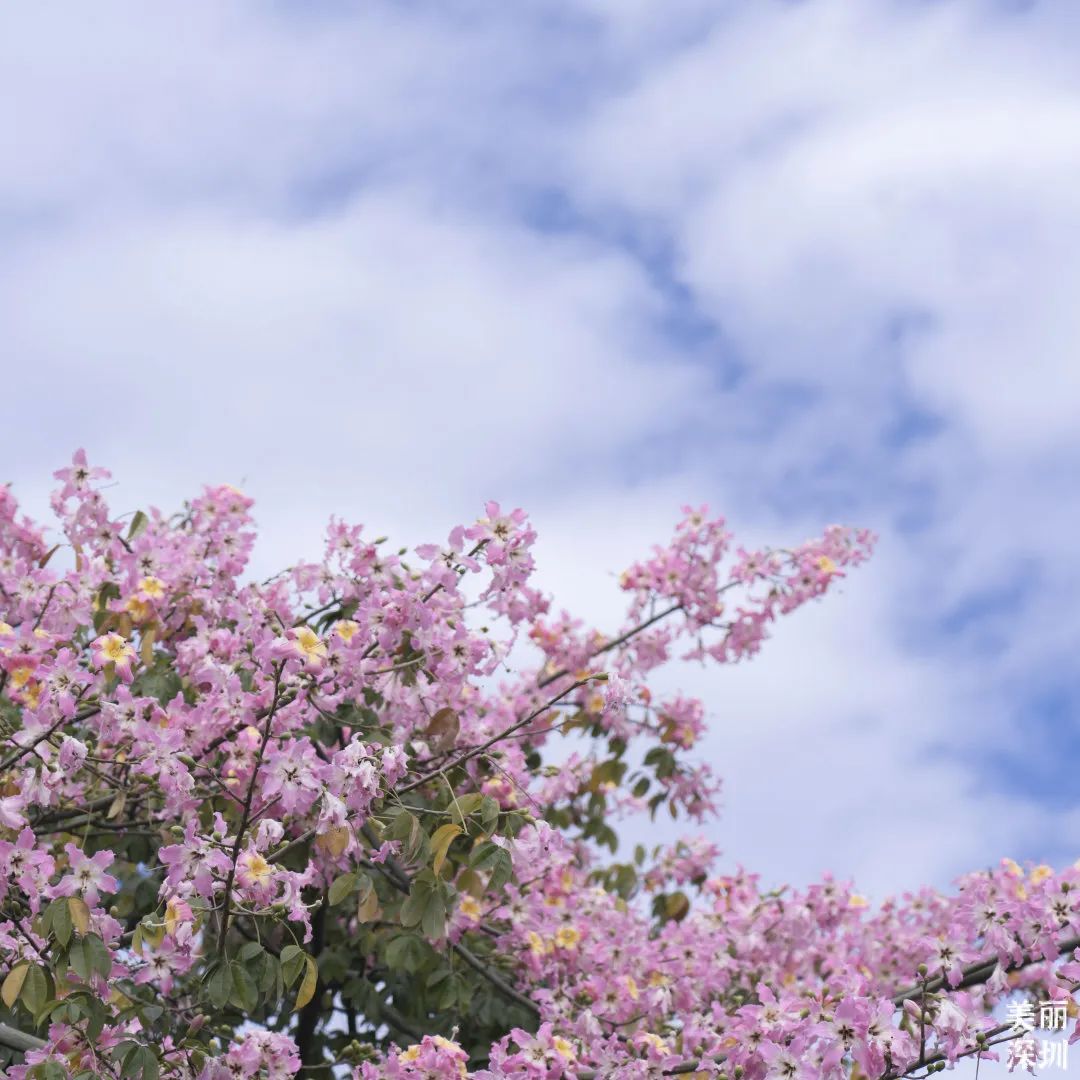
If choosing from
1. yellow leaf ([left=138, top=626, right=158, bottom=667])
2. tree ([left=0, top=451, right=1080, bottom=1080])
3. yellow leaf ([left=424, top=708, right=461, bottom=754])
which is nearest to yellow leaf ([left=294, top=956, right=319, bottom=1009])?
tree ([left=0, top=451, right=1080, bottom=1080])

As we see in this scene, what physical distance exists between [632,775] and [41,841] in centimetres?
258

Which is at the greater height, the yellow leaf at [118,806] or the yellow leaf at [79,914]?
the yellow leaf at [118,806]

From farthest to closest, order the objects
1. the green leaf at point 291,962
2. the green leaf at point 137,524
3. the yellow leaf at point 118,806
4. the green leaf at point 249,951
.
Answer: the green leaf at point 137,524, the yellow leaf at point 118,806, the green leaf at point 249,951, the green leaf at point 291,962

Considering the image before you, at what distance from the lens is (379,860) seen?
371 centimetres

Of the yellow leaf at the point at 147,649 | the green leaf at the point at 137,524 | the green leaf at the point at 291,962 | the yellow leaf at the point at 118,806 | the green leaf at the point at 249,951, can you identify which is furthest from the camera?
the green leaf at the point at 137,524

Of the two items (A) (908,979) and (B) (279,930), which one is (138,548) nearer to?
(B) (279,930)

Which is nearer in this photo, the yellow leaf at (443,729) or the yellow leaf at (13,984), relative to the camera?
the yellow leaf at (13,984)

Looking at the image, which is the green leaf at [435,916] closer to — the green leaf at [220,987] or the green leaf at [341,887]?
the green leaf at [341,887]

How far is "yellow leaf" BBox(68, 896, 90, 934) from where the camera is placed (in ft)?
11.4

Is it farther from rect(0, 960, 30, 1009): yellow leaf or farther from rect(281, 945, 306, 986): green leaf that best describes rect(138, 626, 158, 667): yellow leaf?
rect(281, 945, 306, 986): green leaf

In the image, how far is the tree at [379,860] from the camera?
3545 mm

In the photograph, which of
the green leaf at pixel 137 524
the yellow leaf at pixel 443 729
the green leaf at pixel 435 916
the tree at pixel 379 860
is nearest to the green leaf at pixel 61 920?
the tree at pixel 379 860

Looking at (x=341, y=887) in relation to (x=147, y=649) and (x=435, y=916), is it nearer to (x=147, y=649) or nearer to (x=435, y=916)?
(x=435, y=916)

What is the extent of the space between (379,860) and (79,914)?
0.74m
